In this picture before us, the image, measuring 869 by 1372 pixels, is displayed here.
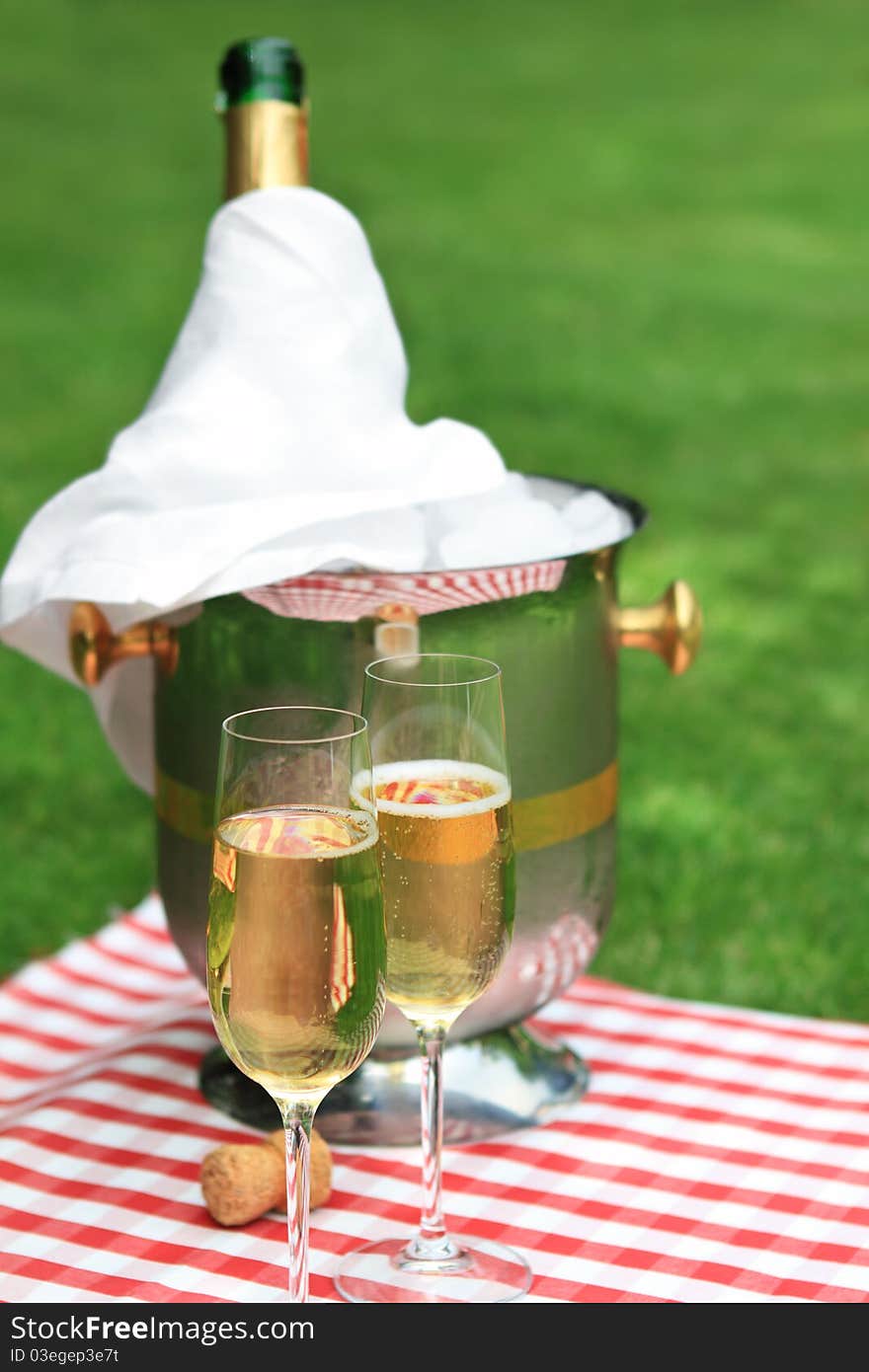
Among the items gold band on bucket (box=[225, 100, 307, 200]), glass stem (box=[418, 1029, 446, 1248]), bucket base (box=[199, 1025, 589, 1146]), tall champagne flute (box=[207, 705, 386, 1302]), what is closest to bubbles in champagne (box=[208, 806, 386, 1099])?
tall champagne flute (box=[207, 705, 386, 1302])

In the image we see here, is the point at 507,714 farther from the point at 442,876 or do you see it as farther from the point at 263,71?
the point at 263,71

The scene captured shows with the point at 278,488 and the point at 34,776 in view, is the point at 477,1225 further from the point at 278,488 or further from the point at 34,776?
the point at 34,776

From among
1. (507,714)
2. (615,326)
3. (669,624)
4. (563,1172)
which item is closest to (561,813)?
(507,714)

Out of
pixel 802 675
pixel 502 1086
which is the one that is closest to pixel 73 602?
pixel 502 1086

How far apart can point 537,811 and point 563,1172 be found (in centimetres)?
38

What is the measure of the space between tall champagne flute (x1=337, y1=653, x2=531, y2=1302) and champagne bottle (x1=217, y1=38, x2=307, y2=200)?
2.51 feet

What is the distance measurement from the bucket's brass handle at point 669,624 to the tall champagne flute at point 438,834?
58 centimetres

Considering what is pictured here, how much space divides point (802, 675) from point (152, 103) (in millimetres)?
7586

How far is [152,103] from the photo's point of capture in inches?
425

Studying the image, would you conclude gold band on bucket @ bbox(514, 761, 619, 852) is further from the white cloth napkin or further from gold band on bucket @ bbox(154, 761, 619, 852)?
the white cloth napkin

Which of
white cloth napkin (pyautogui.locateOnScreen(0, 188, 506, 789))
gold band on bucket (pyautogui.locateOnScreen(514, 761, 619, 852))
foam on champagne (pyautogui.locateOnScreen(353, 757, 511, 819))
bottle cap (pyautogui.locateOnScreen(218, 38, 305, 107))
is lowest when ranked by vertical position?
gold band on bucket (pyautogui.locateOnScreen(514, 761, 619, 852))

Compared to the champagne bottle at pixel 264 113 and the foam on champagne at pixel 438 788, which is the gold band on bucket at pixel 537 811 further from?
the champagne bottle at pixel 264 113

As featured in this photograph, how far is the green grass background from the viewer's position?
3508 mm

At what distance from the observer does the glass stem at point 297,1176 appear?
53.6 inches
